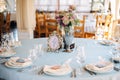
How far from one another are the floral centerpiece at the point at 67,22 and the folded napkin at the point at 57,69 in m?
0.65

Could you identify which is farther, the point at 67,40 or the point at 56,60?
the point at 67,40

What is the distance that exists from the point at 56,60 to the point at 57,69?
0.33 metres

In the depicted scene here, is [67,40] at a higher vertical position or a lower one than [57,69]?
higher

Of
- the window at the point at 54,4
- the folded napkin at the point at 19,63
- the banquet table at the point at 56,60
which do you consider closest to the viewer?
the banquet table at the point at 56,60

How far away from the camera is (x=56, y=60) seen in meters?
2.32

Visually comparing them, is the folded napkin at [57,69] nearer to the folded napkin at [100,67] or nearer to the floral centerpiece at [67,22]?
the folded napkin at [100,67]

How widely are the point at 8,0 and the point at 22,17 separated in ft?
13.4

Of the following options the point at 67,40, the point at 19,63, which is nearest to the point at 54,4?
the point at 67,40

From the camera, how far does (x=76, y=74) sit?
1929 millimetres

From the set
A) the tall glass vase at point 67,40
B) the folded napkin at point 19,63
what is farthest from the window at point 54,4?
the folded napkin at point 19,63

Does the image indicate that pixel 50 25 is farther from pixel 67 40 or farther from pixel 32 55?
pixel 32 55

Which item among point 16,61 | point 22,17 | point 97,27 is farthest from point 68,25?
point 22,17

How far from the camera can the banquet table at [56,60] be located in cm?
190

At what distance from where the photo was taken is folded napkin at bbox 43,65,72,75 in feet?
6.32
